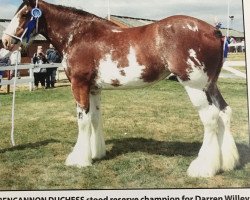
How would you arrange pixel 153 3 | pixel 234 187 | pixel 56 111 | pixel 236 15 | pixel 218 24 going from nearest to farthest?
1. pixel 234 187
2. pixel 218 24
3. pixel 236 15
4. pixel 153 3
5. pixel 56 111

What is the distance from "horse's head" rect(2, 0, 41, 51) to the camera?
3662 mm

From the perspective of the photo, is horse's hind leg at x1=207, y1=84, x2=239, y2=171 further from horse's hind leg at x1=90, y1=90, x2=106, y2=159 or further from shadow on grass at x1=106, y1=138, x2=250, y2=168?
horse's hind leg at x1=90, y1=90, x2=106, y2=159

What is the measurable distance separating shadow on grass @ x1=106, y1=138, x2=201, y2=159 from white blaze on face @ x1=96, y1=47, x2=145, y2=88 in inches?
37.4

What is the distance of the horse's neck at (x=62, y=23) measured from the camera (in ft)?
12.0

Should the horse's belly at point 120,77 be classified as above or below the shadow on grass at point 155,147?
above

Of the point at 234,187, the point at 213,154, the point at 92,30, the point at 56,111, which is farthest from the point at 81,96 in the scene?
the point at 56,111

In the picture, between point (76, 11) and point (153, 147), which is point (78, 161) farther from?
point (76, 11)

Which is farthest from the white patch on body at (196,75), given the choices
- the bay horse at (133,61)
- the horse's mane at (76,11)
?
the horse's mane at (76,11)

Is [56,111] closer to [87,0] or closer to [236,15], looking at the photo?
[87,0]

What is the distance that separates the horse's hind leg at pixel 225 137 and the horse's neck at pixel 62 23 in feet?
4.18

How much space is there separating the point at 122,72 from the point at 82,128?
69 centimetres

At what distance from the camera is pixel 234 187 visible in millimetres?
3256

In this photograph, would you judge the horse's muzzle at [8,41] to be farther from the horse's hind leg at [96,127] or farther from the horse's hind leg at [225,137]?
the horse's hind leg at [225,137]

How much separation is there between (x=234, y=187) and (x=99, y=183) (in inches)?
46.6
